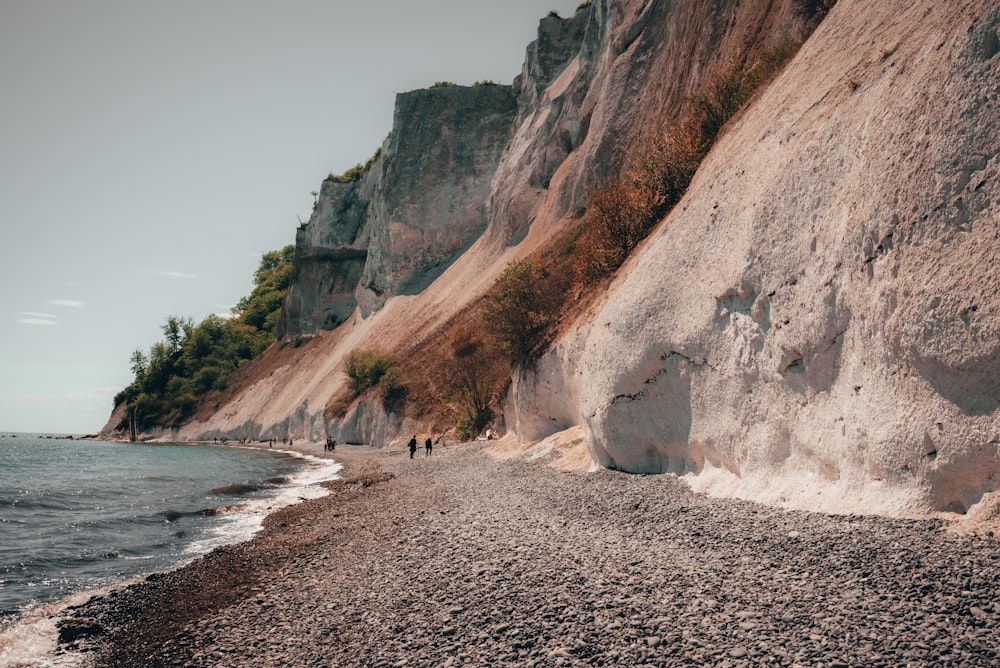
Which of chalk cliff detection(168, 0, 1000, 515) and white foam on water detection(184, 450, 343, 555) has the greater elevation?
chalk cliff detection(168, 0, 1000, 515)

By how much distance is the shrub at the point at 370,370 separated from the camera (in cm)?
5141

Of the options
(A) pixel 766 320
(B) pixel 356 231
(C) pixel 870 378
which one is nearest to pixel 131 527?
(A) pixel 766 320

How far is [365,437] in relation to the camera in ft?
173

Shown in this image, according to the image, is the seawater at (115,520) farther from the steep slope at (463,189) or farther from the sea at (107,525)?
the steep slope at (463,189)

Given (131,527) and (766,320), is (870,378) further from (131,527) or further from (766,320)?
(131,527)

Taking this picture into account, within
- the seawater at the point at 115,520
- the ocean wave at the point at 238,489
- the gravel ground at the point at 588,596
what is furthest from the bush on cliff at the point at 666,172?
the ocean wave at the point at 238,489

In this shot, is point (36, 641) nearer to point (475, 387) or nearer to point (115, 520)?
point (115, 520)

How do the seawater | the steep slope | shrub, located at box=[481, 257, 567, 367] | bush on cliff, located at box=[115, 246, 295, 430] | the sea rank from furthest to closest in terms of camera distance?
1. bush on cliff, located at box=[115, 246, 295, 430]
2. the steep slope
3. shrub, located at box=[481, 257, 567, 367]
4. the seawater
5. the sea

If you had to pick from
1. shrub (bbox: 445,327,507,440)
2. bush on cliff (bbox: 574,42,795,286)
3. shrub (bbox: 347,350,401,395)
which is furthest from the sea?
shrub (bbox: 347,350,401,395)

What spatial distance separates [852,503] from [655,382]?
7139mm

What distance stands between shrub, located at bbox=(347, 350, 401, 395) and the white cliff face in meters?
35.1

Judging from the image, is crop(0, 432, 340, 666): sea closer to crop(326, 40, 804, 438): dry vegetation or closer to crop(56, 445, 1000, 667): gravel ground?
crop(56, 445, 1000, 667): gravel ground

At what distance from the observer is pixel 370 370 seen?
179 ft

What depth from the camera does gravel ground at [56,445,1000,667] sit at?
5941mm
